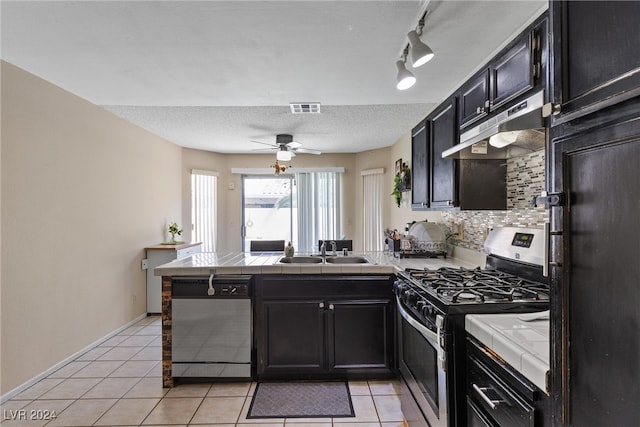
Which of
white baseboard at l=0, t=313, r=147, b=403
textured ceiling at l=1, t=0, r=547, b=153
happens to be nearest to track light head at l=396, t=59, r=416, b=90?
textured ceiling at l=1, t=0, r=547, b=153

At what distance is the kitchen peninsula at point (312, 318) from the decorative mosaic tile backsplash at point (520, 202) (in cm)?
35

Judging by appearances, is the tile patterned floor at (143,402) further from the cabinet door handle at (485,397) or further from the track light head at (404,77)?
the track light head at (404,77)

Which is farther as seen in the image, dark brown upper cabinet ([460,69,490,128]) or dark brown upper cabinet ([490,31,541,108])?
dark brown upper cabinet ([460,69,490,128])

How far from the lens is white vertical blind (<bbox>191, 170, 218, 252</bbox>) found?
550 cm

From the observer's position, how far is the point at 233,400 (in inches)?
88.8

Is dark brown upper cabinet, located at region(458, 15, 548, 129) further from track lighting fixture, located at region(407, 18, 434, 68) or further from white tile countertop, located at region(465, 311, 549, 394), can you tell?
white tile countertop, located at region(465, 311, 549, 394)

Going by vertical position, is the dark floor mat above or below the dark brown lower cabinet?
below

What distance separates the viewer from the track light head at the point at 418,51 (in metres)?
1.61

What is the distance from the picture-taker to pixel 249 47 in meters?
1.99

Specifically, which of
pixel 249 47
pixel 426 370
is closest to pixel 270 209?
pixel 249 47

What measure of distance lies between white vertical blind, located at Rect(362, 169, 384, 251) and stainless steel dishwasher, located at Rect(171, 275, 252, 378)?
3.47m

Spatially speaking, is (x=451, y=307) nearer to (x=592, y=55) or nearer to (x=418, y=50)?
(x=592, y=55)

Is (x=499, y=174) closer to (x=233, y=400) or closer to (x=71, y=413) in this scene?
(x=233, y=400)

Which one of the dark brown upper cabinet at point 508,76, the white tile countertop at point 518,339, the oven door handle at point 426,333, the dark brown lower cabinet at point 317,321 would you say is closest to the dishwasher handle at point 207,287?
the dark brown lower cabinet at point 317,321
